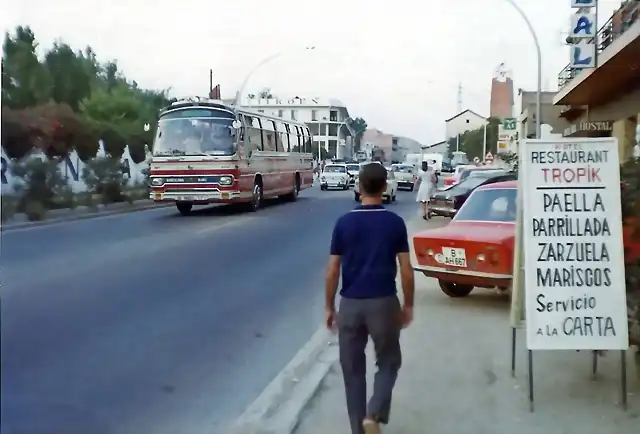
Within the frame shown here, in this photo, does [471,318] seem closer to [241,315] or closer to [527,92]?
[241,315]

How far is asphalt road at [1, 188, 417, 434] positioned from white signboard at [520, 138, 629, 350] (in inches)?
90.8

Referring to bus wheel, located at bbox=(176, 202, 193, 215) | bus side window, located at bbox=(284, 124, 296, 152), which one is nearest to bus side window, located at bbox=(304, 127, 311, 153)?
bus side window, located at bbox=(284, 124, 296, 152)

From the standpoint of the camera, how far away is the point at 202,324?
8516 mm

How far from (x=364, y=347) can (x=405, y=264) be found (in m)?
0.55

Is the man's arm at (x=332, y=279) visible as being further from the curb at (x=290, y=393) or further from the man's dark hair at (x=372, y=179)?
the curb at (x=290, y=393)

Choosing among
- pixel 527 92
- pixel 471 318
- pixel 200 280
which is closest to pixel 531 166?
pixel 471 318

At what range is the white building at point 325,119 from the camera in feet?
171

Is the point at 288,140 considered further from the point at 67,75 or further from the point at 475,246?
the point at 67,75

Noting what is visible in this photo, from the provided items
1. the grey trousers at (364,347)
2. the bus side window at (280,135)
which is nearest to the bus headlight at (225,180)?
the bus side window at (280,135)

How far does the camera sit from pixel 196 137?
72.6 ft

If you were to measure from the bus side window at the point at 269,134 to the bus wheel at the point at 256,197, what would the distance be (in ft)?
4.75

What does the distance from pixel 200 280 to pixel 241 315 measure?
222 centimetres

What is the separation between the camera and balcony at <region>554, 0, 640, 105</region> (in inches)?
818

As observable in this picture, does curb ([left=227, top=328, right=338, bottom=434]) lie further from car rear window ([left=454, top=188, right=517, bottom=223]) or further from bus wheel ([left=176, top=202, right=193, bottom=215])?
bus wheel ([left=176, top=202, right=193, bottom=215])
